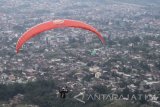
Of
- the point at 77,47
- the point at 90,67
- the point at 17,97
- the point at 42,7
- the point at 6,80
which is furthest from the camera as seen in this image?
the point at 42,7

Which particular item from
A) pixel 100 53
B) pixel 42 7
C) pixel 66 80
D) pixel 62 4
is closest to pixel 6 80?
pixel 66 80

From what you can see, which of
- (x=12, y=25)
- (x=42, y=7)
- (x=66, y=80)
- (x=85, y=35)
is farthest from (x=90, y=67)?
(x=42, y=7)

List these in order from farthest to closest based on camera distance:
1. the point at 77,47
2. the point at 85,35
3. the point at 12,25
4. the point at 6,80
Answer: the point at 12,25 < the point at 85,35 < the point at 77,47 < the point at 6,80

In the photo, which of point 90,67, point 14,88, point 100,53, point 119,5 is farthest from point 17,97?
point 119,5

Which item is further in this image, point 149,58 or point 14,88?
point 149,58

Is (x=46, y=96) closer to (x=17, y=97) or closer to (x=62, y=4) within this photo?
(x=17, y=97)

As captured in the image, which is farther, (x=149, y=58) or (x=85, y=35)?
(x=85, y=35)

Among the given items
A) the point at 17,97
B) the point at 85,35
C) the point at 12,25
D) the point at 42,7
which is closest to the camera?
the point at 17,97

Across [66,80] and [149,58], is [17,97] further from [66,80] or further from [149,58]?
[149,58]
